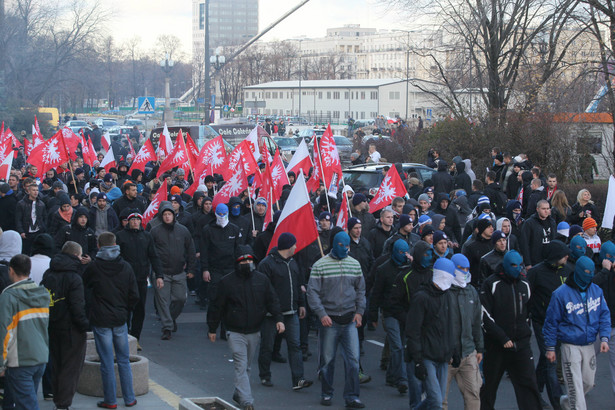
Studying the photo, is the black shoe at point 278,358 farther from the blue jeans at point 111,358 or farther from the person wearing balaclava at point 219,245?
the blue jeans at point 111,358

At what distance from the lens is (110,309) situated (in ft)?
25.2

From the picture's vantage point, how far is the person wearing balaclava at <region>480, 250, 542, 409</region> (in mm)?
7312

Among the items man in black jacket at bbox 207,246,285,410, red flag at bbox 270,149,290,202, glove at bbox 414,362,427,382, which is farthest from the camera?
red flag at bbox 270,149,290,202

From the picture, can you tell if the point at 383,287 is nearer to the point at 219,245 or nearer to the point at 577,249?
the point at 577,249

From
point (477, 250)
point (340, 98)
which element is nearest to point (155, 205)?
point (477, 250)

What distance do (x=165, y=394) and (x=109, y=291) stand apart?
142cm

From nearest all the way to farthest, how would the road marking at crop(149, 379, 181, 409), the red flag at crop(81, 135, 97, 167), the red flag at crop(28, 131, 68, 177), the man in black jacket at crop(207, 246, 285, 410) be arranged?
1. the man in black jacket at crop(207, 246, 285, 410)
2. the road marking at crop(149, 379, 181, 409)
3. the red flag at crop(28, 131, 68, 177)
4. the red flag at crop(81, 135, 97, 167)

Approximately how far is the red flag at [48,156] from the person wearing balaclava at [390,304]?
10534 millimetres

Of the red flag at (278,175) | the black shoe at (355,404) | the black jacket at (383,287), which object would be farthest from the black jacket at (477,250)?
the red flag at (278,175)

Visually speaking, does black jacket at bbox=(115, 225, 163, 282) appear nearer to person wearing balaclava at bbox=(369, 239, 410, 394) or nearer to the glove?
person wearing balaclava at bbox=(369, 239, 410, 394)

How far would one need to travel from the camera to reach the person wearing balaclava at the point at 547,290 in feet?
26.4

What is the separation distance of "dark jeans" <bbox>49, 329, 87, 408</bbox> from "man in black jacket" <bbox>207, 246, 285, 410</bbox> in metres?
1.31

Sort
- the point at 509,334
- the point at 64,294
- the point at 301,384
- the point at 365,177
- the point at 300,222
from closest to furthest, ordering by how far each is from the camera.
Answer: the point at 64,294, the point at 509,334, the point at 301,384, the point at 300,222, the point at 365,177

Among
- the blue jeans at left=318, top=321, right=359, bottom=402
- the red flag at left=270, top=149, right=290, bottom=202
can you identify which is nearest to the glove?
the blue jeans at left=318, top=321, right=359, bottom=402
